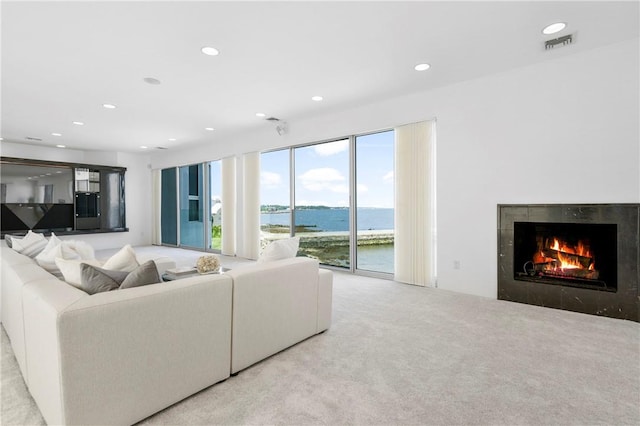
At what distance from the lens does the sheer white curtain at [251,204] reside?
21.0ft

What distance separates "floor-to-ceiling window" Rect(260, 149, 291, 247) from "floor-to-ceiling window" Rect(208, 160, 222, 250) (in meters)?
1.44

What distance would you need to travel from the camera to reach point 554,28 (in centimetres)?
279

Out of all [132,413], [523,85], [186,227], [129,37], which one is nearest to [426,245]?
[523,85]

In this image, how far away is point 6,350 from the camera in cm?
238

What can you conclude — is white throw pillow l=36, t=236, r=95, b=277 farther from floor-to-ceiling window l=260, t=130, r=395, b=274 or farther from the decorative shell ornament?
floor-to-ceiling window l=260, t=130, r=395, b=274

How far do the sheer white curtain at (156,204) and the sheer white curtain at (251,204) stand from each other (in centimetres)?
364

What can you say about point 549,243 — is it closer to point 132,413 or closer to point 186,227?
point 132,413

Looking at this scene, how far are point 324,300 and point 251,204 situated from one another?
414 centimetres

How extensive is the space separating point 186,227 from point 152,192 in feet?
A: 5.64

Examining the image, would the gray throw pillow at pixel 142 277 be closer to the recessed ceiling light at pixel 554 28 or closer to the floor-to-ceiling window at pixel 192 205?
the recessed ceiling light at pixel 554 28

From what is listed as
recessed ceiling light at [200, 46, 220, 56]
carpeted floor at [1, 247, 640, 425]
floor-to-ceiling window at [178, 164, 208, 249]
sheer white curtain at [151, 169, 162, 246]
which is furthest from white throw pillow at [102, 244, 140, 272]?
sheer white curtain at [151, 169, 162, 246]

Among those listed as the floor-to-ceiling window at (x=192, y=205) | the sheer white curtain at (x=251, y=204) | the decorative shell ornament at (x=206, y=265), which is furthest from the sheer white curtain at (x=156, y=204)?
the decorative shell ornament at (x=206, y=265)

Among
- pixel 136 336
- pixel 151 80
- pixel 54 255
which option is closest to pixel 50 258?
pixel 54 255

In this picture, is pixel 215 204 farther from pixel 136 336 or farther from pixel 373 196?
pixel 136 336
